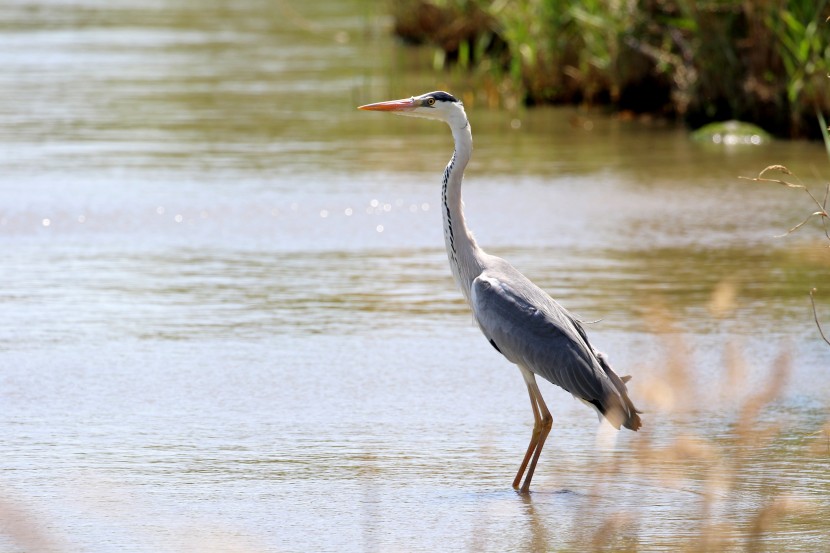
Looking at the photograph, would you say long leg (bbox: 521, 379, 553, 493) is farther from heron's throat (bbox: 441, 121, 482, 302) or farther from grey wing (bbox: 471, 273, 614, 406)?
heron's throat (bbox: 441, 121, 482, 302)

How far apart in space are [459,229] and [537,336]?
1.91ft

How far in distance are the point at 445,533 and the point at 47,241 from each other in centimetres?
547

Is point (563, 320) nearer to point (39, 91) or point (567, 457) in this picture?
point (567, 457)

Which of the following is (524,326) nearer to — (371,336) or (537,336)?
(537,336)

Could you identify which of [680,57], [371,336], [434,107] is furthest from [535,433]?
[680,57]

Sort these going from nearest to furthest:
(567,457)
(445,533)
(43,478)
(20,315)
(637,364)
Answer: (445,533)
(43,478)
(567,457)
(637,364)
(20,315)

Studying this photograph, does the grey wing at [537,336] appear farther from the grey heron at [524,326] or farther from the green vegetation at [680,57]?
the green vegetation at [680,57]

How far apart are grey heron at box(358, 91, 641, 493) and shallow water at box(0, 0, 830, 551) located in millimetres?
265

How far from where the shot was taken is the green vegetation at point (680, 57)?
43.4ft

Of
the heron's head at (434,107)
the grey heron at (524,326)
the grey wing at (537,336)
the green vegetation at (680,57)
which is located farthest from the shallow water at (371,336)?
the heron's head at (434,107)

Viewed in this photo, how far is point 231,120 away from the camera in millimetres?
14695

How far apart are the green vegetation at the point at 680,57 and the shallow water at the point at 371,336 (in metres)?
0.51

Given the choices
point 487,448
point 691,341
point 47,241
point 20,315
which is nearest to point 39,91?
point 47,241

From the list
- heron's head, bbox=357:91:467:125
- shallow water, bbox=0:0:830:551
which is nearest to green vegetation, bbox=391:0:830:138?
shallow water, bbox=0:0:830:551
